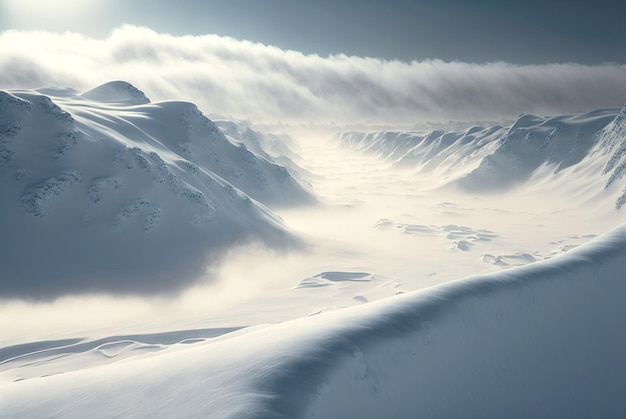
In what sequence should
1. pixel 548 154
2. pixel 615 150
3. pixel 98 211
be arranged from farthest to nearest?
pixel 548 154
pixel 615 150
pixel 98 211

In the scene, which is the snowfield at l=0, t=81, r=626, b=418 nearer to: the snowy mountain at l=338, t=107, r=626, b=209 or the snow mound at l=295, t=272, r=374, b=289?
the snow mound at l=295, t=272, r=374, b=289

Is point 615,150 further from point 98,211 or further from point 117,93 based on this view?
point 98,211

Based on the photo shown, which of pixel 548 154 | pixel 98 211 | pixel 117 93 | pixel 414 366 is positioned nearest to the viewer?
pixel 414 366

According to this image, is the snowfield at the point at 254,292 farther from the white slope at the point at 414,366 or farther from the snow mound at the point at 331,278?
the snow mound at the point at 331,278

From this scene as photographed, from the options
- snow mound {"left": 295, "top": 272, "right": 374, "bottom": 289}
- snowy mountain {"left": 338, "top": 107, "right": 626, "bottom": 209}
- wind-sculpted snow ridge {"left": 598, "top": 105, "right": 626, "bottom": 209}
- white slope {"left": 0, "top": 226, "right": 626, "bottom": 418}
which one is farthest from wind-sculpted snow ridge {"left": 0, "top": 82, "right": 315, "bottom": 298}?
snowy mountain {"left": 338, "top": 107, "right": 626, "bottom": 209}

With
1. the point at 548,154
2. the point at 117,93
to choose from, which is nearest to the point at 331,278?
the point at 117,93

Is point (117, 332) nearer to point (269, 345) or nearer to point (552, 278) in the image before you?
point (269, 345)
